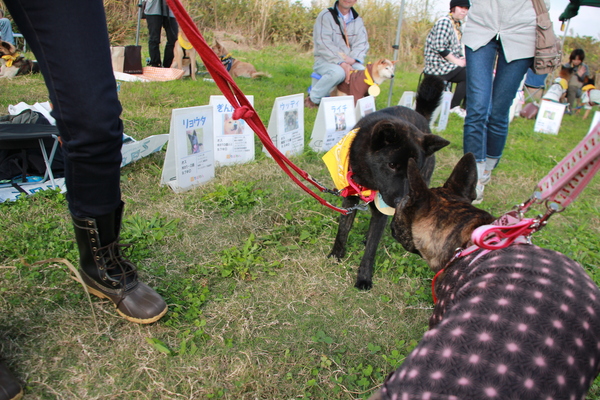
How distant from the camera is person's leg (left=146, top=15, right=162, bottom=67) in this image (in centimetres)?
827

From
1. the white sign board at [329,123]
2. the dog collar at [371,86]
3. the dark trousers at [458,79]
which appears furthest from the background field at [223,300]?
the dark trousers at [458,79]

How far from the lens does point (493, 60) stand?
3.54 m

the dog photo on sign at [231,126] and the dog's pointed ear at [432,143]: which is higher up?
the dog's pointed ear at [432,143]

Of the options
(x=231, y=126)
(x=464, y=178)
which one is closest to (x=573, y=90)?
(x=231, y=126)

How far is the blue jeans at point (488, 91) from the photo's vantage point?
3.52 m

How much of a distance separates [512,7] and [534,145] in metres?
4.01

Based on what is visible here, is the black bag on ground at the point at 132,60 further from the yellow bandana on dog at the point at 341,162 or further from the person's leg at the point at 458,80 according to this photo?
the yellow bandana on dog at the point at 341,162

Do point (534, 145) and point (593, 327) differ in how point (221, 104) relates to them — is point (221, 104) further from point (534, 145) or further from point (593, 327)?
point (534, 145)

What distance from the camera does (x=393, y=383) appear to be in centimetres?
99

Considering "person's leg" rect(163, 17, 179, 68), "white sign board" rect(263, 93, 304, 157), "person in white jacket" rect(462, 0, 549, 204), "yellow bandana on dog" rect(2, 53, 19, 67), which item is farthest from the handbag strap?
"yellow bandana on dog" rect(2, 53, 19, 67)

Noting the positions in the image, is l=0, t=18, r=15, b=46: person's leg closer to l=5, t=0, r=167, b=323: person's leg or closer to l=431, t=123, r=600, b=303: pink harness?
l=5, t=0, r=167, b=323: person's leg

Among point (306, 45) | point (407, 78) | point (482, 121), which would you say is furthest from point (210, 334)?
point (306, 45)

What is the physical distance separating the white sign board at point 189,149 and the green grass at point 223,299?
124 millimetres

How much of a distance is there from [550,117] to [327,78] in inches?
189
